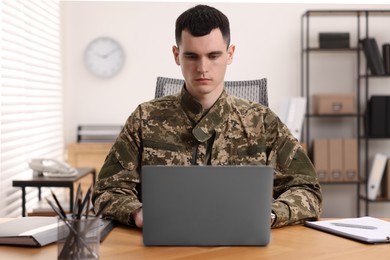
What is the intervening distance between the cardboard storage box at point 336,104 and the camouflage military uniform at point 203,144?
8.99 ft

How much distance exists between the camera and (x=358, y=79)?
466 centimetres

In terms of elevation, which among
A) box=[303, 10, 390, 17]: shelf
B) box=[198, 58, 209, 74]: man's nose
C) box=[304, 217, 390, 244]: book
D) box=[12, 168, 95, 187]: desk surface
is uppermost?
box=[303, 10, 390, 17]: shelf

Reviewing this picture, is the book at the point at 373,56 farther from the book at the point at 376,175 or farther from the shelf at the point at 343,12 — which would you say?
the book at the point at 376,175

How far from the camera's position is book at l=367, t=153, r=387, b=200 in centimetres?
455

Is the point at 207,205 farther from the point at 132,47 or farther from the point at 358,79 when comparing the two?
the point at 358,79

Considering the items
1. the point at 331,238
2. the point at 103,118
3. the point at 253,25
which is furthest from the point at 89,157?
the point at 331,238

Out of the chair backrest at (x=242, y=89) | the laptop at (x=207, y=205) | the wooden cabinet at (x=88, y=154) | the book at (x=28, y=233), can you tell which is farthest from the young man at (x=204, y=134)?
the wooden cabinet at (x=88, y=154)

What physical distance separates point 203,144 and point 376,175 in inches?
121

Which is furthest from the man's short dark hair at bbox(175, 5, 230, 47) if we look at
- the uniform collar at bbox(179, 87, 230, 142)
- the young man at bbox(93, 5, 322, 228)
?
→ the uniform collar at bbox(179, 87, 230, 142)

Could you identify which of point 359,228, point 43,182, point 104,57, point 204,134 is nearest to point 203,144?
point 204,134

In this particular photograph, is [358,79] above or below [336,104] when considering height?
above

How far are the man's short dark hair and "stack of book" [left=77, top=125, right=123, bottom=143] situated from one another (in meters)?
2.69

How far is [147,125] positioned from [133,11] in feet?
9.59

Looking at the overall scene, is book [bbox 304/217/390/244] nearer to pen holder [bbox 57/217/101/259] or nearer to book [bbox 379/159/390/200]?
pen holder [bbox 57/217/101/259]
